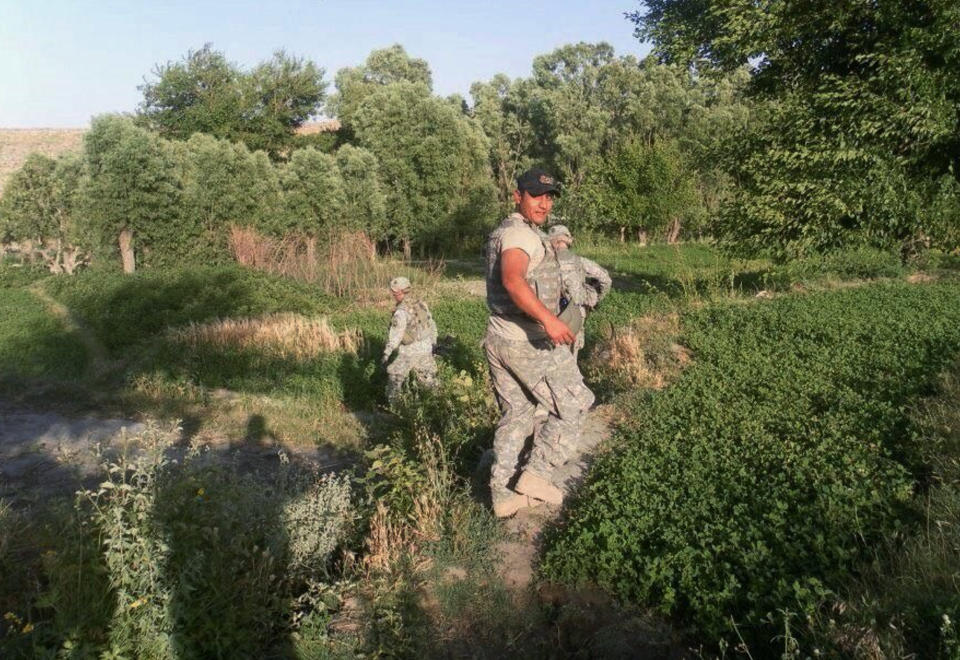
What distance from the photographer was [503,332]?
14.9 feet

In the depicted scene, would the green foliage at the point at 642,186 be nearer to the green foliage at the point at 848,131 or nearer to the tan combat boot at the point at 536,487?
the green foliage at the point at 848,131

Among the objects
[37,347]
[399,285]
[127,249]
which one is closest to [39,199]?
[127,249]

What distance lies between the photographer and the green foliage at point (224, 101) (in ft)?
119

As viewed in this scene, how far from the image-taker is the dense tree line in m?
11.4

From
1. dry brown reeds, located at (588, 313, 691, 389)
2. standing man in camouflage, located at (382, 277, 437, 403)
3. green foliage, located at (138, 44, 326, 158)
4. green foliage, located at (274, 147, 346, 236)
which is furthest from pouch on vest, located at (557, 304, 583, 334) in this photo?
green foliage, located at (138, 44, 326, 158)

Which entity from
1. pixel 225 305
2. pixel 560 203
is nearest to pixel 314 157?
pixel 560 203

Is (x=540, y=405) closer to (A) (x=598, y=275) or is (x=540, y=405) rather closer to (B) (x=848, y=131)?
(A) (x=598, y=275)

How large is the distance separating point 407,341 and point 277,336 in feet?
16.7

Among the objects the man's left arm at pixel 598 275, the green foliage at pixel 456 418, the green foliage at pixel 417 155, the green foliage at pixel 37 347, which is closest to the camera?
the man's left arm at pixel 598 275

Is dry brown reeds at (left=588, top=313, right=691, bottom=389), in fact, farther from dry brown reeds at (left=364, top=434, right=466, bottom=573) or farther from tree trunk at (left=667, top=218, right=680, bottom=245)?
tree trunk at (left=667, top=218, right=680, bottom=245)

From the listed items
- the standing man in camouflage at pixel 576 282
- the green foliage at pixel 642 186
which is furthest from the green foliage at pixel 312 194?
the standing man in camouflage at pixel 576 282

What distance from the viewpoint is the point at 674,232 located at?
3109 cm

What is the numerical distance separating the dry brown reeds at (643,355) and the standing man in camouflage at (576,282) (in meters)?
1.61

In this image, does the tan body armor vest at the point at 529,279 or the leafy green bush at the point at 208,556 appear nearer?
the leafy green bush at the point at 208,556
